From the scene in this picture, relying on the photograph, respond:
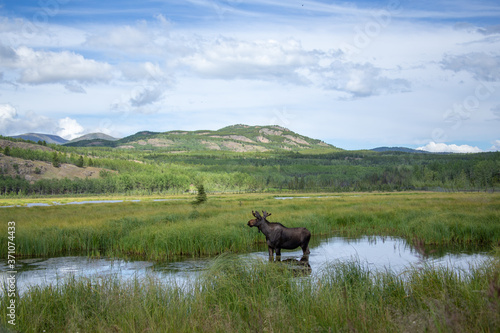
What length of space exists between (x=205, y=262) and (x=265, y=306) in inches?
360


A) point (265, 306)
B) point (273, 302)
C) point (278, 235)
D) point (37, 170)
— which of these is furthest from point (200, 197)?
point (37, 170)

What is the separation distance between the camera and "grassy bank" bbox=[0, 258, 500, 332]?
6.70 m

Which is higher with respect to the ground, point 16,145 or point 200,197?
point 16,145

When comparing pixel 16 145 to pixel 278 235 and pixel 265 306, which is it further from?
pixel 265 306

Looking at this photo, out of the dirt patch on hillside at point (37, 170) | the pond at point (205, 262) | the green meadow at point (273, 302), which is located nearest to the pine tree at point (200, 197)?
the pond at point (205, 262)

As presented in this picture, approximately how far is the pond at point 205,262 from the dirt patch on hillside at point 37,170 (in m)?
135

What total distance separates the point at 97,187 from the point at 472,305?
143 metres

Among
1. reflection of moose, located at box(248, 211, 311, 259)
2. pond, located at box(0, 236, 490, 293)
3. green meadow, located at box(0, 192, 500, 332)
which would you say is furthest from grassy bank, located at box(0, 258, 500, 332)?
reflection of moose, located at box(248, 211, 311, 259)

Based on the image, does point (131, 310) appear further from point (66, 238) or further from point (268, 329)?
point (66, 238)

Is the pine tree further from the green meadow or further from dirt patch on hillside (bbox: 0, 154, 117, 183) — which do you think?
dirt patch on hillside (bbox: 0, 154, 117, 183)

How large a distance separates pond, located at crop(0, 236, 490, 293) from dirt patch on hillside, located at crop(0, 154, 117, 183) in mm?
134741

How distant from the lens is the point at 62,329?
322 inches

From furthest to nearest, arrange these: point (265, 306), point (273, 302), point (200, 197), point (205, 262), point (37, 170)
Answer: point (37, 170) < point (200, 197) < point (205, 262) < point (273, 302) < point (265, 306)

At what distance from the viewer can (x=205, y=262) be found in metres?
17.2
